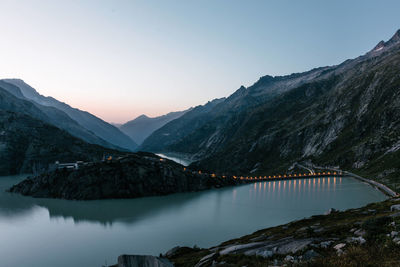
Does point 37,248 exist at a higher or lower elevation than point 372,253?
lower

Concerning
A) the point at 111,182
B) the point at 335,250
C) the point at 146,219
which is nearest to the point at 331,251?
the point at 335,250

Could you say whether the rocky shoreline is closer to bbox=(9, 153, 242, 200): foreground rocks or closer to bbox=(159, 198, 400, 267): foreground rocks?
bbox=(159, 198, 400, 267): foreground rocks

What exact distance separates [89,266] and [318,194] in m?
102

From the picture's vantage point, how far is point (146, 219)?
10238 cm

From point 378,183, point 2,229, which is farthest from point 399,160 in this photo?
point 2,229

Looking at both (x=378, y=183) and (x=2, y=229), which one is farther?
(x=378, y=183)

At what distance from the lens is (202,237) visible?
7631 cm

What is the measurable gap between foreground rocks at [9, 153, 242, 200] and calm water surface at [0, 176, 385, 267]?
20.0 ft

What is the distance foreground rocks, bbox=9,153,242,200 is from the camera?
141m

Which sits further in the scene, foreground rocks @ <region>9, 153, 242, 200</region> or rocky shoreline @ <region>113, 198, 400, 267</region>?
foreground rocks @ <region>9, 153, 242, 200</region>

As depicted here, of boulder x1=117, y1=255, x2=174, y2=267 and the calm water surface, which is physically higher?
boulder x1=117, y1=255, x2=174, y2=267

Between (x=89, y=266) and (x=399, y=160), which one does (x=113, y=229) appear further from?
(x=399, y=160)

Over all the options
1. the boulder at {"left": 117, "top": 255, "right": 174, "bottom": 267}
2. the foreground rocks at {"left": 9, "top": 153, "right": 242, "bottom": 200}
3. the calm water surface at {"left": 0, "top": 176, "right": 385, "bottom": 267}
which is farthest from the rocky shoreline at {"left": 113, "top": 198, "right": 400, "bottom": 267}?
the foreground rocks at {"left": 9, "top": 153, "right": 242, "bottom": 200}

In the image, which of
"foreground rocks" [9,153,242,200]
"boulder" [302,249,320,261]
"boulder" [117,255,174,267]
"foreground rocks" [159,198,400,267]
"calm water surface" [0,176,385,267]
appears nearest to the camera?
"foreground rocks" [159,198,400,267]
